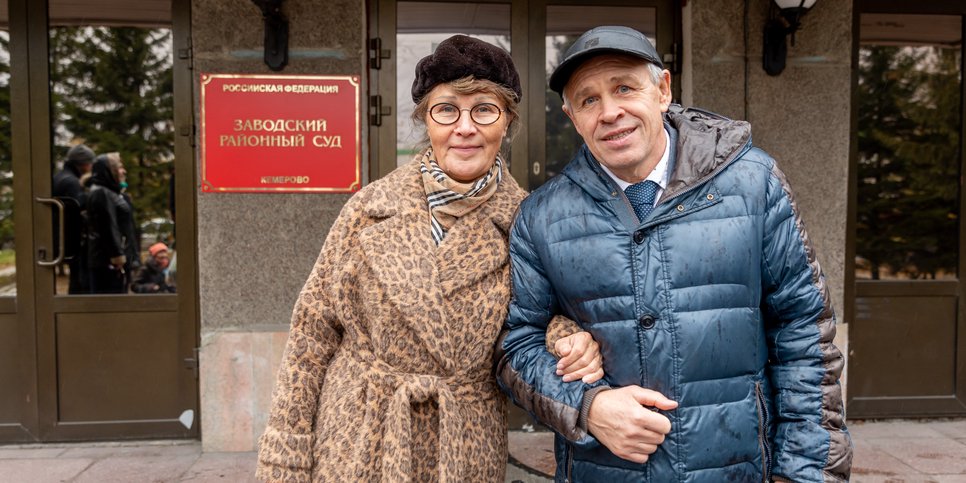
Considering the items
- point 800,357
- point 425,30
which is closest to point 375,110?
point 425,30

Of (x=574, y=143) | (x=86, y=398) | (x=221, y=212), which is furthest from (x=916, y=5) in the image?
(x=86, y=398)

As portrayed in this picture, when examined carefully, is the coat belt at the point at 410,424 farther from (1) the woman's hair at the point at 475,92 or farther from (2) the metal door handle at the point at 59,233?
(2) the metal door handle at the point at 59,233

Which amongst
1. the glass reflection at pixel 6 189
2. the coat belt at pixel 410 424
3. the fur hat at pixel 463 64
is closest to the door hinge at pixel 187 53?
the glass reflection at pixel 6 189

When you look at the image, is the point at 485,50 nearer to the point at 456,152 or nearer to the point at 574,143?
the point at 456,152

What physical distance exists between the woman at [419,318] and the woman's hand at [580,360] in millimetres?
107

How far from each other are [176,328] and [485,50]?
327 centimetres

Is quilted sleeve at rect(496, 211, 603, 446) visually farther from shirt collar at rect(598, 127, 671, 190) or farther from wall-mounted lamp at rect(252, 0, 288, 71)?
wall-mounted lamp at rect(252, 0, 288, 71)

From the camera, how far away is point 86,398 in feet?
13.8

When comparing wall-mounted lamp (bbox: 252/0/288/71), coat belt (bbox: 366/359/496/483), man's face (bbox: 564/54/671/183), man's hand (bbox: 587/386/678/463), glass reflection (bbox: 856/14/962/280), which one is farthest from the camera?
glass reflection (bbox: 856/14/962/280)

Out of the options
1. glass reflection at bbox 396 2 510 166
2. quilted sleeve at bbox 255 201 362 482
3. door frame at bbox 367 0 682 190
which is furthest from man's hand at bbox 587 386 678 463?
glass reflection at bbox 396 2 510 166

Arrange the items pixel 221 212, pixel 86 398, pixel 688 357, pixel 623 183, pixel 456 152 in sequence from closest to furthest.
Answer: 1. pixel 688 357
2. pixel 623 183
3. pixel 456 152
4. pixel 221 212
5. pixel 86 398

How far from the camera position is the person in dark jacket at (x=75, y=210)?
4156 mm

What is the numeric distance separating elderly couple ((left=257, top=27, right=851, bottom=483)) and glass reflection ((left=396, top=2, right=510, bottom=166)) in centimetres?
225

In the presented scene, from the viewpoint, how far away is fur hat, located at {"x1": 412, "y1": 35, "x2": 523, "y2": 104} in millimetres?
1823
